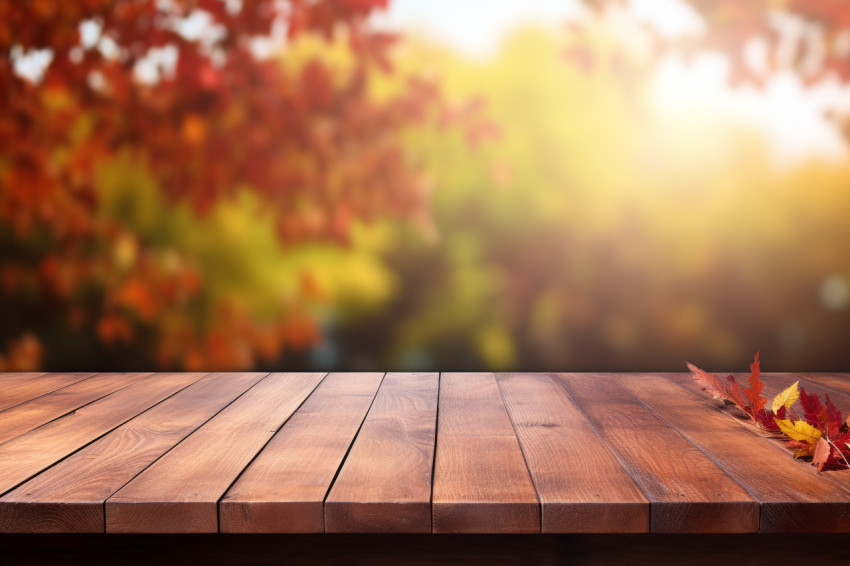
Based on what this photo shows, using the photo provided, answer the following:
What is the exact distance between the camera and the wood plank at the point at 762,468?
40.9 inches

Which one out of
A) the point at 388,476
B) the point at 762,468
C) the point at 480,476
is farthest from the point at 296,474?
the point at 762,468

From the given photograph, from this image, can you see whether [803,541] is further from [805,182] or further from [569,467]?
[805,182]

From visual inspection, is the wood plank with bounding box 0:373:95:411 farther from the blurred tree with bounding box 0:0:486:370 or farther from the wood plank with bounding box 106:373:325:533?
the wood plank with bounding box 106:373:325:533

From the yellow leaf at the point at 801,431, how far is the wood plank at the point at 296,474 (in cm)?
75

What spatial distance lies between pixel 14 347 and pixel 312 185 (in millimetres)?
987

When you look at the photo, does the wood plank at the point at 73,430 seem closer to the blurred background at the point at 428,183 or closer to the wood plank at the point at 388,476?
the blurred background at the point at 428,183

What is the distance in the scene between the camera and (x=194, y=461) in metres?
1.23

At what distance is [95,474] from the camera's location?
1164 millimetres

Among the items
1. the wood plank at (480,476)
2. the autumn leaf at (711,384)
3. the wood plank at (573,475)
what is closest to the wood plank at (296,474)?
the wood plank at (480,476)

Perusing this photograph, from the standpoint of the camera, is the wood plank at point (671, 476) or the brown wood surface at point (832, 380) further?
the brown wood surface at point (832, 380)

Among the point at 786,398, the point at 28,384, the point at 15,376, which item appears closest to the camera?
the point at 786,398

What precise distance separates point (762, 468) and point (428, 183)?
→ 1167mm

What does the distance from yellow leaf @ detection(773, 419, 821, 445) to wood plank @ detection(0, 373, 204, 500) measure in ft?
4.02

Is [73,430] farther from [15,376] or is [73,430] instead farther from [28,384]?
[15,376]
